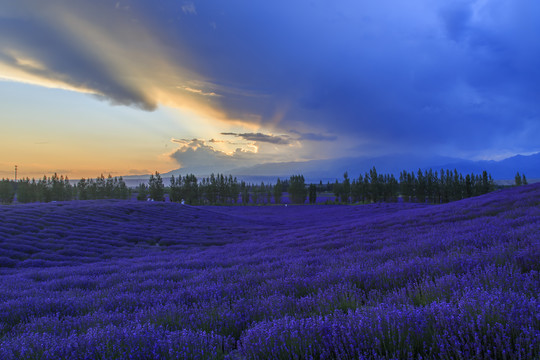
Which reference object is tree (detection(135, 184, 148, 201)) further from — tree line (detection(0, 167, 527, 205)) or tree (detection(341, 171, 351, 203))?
tree (detection(341, 171, 351, 203))

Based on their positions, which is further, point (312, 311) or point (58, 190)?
point (58, 190)

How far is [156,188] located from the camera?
312 feet

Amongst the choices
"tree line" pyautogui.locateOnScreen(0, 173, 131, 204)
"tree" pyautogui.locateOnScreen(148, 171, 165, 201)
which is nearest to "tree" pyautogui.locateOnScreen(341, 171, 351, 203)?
"tree" pyautogui.locateOnScreen(148, 171, 165, 201)

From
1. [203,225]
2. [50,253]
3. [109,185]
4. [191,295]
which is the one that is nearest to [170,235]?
[203,225]

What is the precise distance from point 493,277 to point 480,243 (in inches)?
142

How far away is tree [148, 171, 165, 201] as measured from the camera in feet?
310

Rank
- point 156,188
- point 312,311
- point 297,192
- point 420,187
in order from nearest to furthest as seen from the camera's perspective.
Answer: point 312,311 < point 420,187 < point 156,188 < point 297,192

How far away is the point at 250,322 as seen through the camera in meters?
3.60

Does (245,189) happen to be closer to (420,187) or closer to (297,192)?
(297,192)

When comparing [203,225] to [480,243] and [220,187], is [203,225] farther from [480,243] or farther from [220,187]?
[220,187]

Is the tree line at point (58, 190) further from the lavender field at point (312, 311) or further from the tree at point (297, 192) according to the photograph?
the lavender field at point (312, 311)

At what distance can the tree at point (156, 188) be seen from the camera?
94.4 metres

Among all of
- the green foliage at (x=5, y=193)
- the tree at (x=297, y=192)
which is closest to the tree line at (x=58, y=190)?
the green foliage at (x=5, y=193)

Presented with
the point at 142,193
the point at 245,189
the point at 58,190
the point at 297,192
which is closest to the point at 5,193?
the point at 58,190
